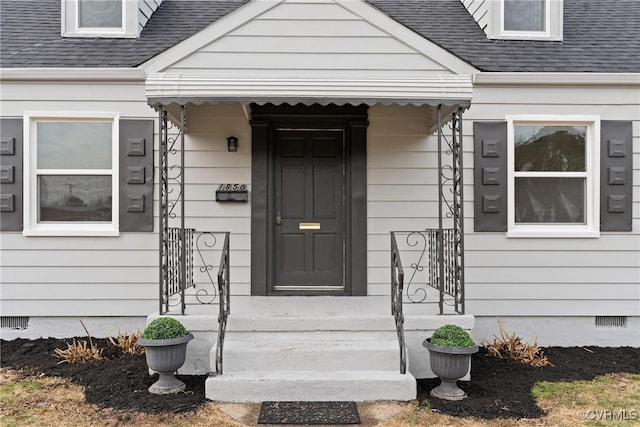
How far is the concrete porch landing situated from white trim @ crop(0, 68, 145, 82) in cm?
280

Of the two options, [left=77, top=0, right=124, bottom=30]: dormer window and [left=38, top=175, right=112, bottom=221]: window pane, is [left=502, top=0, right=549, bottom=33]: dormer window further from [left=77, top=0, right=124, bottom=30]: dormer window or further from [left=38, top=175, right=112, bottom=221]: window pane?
[left=38, top=175, right=112, bottom=221]: window pane

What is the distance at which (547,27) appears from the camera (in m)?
6.14

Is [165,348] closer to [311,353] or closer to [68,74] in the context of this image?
[311,353]

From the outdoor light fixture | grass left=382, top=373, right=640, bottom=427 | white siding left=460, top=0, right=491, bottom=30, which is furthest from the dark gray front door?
white siding left=460, top=0, right=491, bottom=30

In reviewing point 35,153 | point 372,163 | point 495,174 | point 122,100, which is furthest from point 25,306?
point 495,174

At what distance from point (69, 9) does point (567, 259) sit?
22.4ft

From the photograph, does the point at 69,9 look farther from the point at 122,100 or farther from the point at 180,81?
the point at 180,81

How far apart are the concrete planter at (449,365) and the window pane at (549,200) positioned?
232 centimetres

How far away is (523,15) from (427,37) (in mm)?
1984

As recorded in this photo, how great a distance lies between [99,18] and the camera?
238 inches

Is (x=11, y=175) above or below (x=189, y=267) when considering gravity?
above

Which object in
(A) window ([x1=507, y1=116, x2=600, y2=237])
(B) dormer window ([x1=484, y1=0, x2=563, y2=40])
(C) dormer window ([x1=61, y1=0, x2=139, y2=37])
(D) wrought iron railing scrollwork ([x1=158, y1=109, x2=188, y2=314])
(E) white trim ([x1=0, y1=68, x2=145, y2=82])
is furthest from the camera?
(B) dormer window ([x1=484, y1=0, x2=563, y2=40])

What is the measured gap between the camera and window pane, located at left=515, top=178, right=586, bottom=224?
5672 millimetres

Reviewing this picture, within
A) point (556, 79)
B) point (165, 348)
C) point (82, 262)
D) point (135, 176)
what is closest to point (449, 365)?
point (165, 348)
